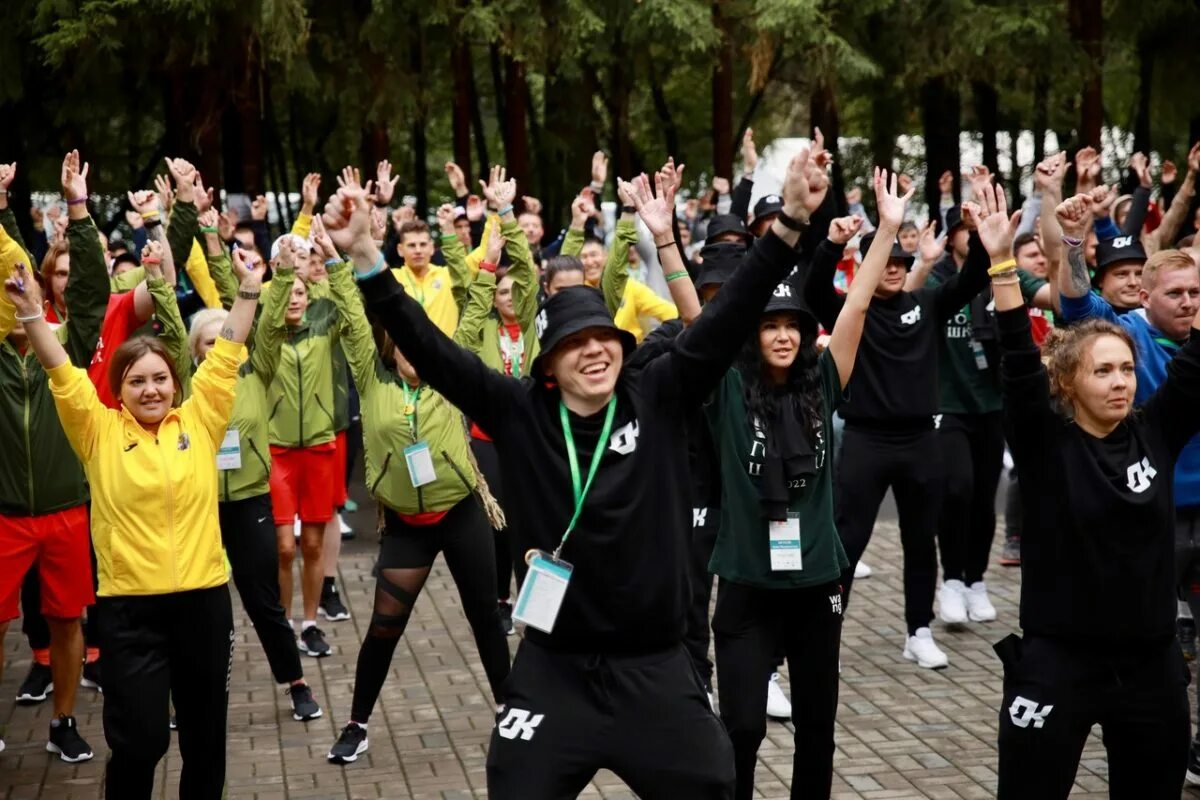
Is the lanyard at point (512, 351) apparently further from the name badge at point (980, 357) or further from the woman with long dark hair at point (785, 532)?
the woman with long dark hair at point (785, 532)

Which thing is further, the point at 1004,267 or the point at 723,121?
the point at 723,121

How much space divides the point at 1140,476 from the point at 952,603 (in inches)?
183

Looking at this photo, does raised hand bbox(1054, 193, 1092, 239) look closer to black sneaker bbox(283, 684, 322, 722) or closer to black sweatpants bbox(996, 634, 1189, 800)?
black sweatpants bbox(996, 634, 1189, 800)

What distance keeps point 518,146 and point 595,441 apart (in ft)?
46.4

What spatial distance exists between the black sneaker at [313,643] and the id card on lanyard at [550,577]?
4.83m

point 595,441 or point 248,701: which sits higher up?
point 595,441

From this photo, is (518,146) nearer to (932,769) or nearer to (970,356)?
(970,356)

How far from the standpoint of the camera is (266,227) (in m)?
14.9

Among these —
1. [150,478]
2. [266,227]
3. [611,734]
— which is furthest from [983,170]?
[266,227]

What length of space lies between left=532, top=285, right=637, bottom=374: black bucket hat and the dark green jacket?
3.15 metres

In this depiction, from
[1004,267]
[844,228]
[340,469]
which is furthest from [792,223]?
[340,469]

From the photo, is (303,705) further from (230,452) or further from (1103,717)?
(1103,717)

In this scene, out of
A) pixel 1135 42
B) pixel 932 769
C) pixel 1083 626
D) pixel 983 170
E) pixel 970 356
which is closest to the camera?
pixel 1083 626

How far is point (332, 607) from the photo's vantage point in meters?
9.80
